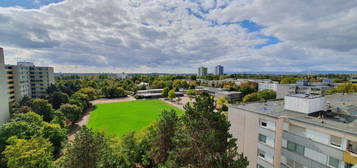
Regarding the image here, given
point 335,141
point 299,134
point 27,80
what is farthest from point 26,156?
point 27,80

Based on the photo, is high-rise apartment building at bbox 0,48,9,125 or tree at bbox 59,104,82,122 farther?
tree at bbox 59,104,82,122

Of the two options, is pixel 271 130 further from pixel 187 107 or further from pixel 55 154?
pixel 55 154

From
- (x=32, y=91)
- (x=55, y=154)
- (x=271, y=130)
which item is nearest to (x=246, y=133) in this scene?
(x=271, y=130)

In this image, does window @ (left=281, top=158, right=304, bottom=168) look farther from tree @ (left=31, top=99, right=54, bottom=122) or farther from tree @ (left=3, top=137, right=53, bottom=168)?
tree @ (left=31, top=99, right=54, bottom=122)

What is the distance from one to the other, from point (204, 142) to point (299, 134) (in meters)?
9.28

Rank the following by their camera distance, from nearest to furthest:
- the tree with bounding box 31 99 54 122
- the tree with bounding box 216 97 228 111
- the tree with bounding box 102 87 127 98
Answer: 1. the tree with bounding box 31 99 54 122
2. the tree with bounding box 216 97 228 111
3. the tree with bounding box 102 87 127 98

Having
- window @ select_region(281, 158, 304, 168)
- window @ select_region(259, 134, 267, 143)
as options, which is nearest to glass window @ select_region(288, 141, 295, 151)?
window @ select_region(281, 158, 304, 168)

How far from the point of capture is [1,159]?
20.2m

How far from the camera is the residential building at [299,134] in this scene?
37.6 ft

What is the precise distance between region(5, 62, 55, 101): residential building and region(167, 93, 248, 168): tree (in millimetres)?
61293

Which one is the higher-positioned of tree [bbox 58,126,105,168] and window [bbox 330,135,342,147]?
window [bbox 330,135,342,147]

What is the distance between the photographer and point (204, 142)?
11.2 metres

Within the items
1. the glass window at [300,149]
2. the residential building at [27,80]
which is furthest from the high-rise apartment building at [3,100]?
the glass window at [300,149]

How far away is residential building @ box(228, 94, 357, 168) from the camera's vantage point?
37.6ft
